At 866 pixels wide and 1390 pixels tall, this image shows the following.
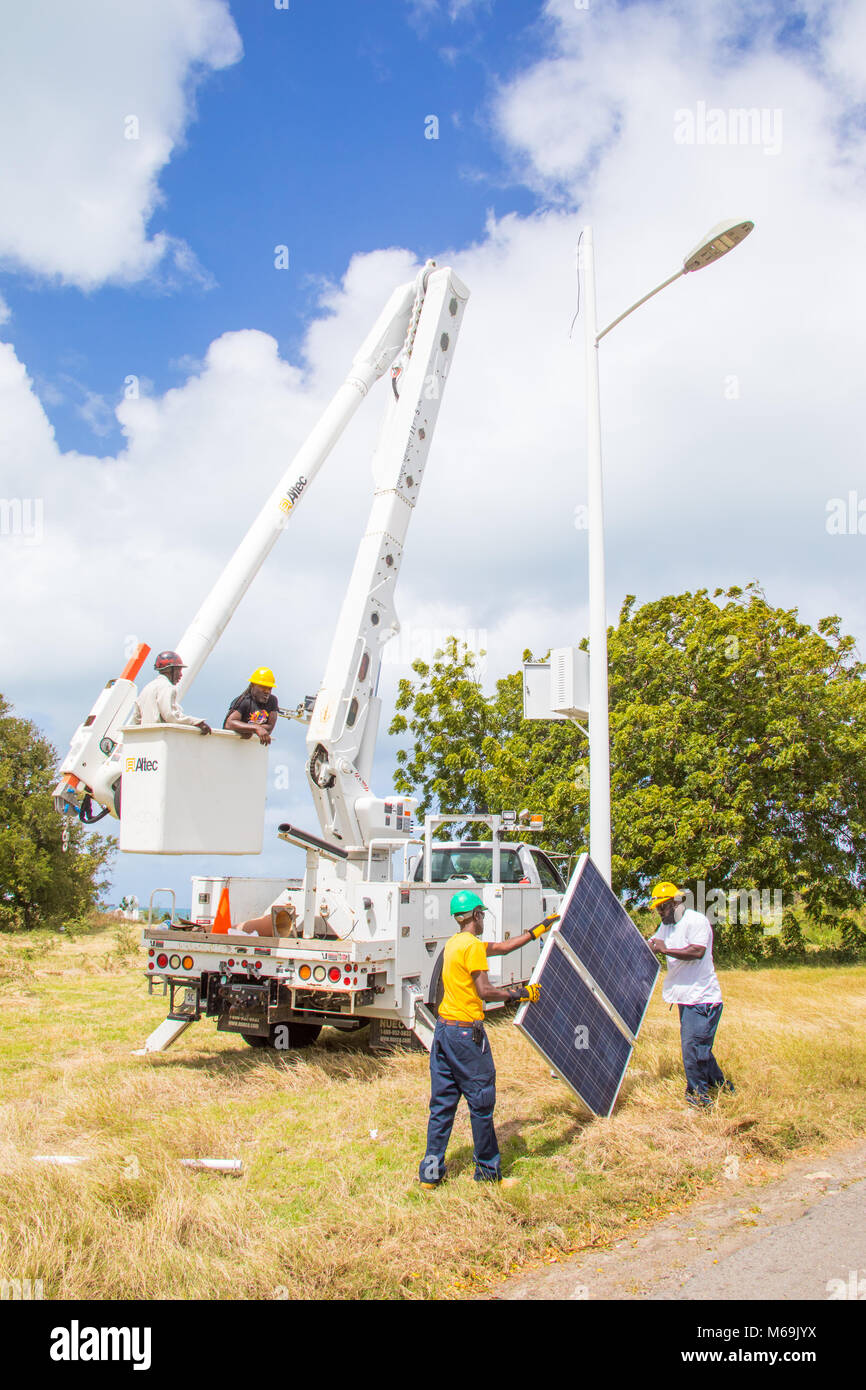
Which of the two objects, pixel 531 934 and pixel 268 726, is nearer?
pixel 531 934

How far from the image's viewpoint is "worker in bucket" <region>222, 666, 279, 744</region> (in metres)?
8.29

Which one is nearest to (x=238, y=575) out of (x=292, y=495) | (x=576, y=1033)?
(x=292, y=495)

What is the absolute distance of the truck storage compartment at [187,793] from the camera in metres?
7.33

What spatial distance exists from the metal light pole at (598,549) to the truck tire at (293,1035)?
328 centimetres

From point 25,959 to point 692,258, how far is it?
1594 cm

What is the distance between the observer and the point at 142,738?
7.49 metres

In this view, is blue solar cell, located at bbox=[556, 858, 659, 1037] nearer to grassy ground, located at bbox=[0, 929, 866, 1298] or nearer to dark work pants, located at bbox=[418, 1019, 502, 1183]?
grassy ground, located at bbox=[0, 929, 866, 1298]

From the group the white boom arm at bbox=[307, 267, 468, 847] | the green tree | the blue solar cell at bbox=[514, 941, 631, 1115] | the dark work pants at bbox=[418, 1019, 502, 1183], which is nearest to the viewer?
the dark work pants at bbox=[418, 1019, 502, 1183]

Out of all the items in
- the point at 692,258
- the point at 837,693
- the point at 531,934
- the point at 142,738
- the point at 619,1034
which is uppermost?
the point at 692,258

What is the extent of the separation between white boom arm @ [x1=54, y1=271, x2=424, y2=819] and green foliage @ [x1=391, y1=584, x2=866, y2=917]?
10.6 metres
